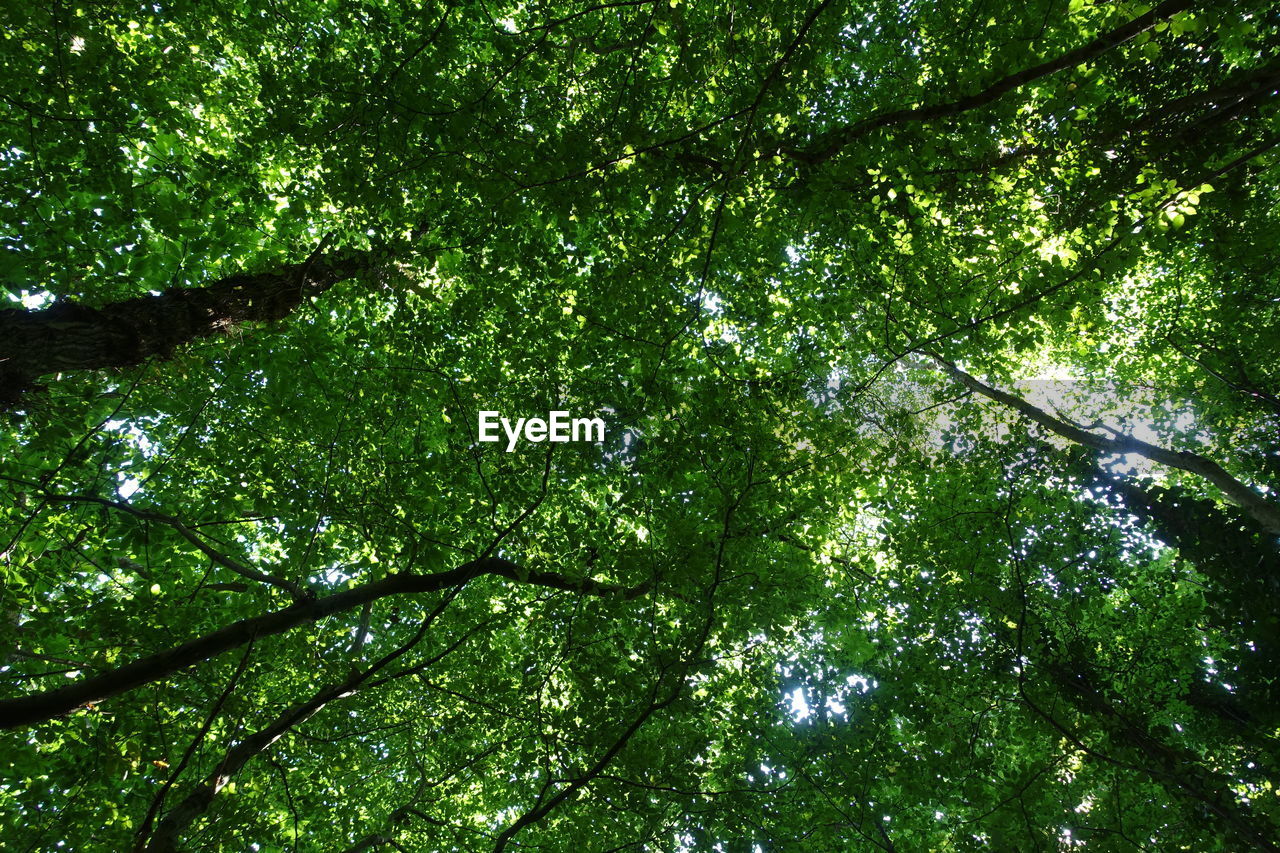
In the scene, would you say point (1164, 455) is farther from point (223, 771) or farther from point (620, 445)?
point (223, 771)

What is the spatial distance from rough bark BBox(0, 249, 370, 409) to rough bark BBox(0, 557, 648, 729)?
8.73 ft

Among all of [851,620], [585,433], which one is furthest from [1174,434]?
[585,433]

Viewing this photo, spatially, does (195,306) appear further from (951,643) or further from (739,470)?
(951,643)

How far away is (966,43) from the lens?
570 centimetres

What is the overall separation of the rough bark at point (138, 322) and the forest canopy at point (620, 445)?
0.03 metres

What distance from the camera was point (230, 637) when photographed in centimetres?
459

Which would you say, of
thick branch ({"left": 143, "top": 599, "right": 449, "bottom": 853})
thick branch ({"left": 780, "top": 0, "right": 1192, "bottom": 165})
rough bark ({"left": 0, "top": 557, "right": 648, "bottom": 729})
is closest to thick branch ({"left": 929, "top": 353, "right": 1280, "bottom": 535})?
thick branch ({"left": 780, "top": 0, "right": 1192, "bottom": 165})

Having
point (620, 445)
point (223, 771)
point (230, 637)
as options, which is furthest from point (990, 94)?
point (223, 771)

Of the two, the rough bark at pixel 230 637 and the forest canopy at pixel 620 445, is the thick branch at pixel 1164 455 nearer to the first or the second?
the forest canopy at pixel 620 445

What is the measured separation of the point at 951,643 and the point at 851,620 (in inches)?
46.4

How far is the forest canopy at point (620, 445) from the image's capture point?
505 cm

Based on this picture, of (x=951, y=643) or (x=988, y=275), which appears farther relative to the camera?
(x=951, y=643)

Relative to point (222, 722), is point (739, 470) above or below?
above

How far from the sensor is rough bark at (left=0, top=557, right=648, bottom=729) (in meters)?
3.79
